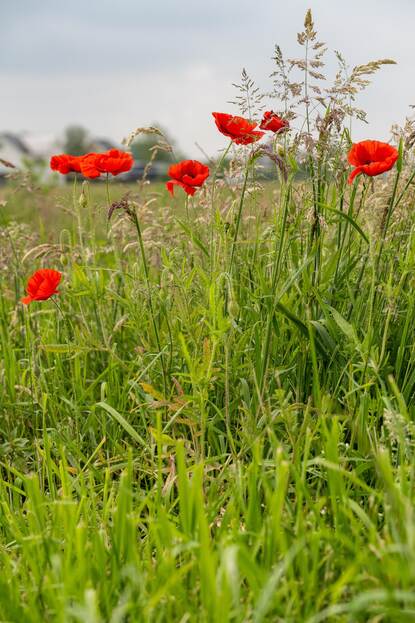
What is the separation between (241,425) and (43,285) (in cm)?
73

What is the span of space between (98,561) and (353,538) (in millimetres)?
524

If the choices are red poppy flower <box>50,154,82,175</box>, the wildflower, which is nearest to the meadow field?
the wildflower

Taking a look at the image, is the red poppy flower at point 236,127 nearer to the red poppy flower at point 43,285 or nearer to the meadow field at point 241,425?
the meadow field at point 241,425

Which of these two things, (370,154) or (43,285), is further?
(43,285)

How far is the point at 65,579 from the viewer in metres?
1.43

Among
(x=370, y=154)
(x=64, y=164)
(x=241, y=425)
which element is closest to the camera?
(x=370, y=154)

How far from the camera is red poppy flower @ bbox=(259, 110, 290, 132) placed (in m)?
2.25

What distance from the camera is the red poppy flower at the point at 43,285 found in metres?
2.36

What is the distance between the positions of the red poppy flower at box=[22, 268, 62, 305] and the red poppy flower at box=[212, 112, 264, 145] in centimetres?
66

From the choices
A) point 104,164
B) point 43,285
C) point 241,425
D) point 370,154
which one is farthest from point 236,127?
point 241,425

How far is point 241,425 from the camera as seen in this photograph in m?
2.27

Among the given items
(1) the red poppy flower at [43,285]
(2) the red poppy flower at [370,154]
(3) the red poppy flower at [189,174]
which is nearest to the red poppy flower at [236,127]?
(3) the red poppy flower at [189,174]

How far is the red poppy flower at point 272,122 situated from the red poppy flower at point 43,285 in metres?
0.76

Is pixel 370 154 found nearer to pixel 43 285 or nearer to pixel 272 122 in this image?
pixel 272 122
